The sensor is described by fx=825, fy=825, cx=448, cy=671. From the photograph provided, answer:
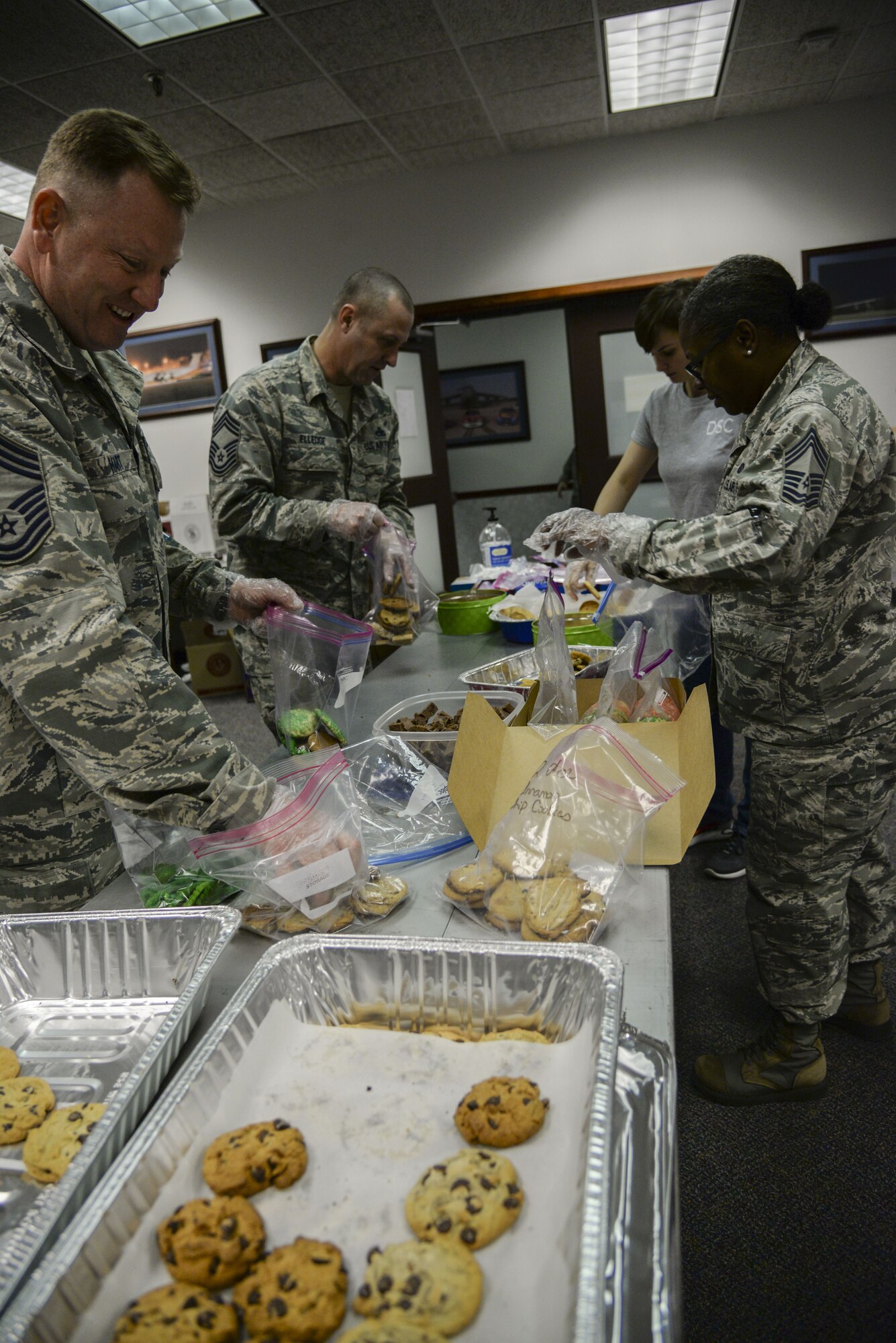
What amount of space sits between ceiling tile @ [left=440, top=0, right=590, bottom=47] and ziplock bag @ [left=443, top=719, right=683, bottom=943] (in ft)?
10.7

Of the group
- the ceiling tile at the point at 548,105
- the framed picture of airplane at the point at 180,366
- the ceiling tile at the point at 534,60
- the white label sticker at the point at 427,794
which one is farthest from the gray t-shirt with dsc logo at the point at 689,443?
the framed picture of airplane at the point at 180,366

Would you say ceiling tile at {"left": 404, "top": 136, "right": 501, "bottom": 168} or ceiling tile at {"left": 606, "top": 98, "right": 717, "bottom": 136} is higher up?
ceiling tile at {"left": 404, "top": 136, "right": 501, "bottom": 168}

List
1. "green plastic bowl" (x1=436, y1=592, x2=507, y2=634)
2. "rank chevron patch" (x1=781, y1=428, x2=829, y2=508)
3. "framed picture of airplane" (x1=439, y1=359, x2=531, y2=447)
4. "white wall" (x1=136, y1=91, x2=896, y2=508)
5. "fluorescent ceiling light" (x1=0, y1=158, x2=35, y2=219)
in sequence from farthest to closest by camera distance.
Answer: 1. "framed picture of airplane" (x1=439, y1=359, x2=531, y2=447)
2. "white wall" (x1=136, y1=91, x2=896, y2=508)
3. "fluorescent ceiling light" (x1=0, y1=158, x2=35, y2=219)
4. "green plastic bowl" (x1=436, y1=592, x2=507, y2=634)
5. "rank chevron patch" (x1=781, y1=428, x2=829, y2=508)

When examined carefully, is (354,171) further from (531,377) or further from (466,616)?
(466,616)

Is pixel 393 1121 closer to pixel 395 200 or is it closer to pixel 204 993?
pixel 204 993

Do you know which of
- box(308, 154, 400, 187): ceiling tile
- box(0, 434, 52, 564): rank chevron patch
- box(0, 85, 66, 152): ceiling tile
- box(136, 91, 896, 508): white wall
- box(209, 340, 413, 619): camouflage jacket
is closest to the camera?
box(0, 434, 52, 564): rank chevron patch

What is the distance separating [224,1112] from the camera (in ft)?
2.32

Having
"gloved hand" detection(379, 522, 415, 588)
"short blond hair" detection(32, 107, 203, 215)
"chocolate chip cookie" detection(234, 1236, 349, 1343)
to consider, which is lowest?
"chocolate chip cookie" detection(234, 1236, 349, 1343)

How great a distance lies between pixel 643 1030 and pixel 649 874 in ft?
0.93

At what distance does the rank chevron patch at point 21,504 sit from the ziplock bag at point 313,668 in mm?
614

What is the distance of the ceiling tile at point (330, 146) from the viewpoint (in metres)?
4.13

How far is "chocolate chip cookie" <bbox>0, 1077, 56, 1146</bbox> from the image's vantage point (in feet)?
2.36

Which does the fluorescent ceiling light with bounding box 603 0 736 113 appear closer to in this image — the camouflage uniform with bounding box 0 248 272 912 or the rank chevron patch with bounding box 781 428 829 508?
the rank chevron patch with bounding box 781 428 829 508

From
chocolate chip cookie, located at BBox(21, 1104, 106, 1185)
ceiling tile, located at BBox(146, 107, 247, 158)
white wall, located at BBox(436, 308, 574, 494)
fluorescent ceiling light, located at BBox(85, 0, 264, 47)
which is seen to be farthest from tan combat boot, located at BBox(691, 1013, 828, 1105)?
white wall, located at BBox(436, 308, 574, 494)
